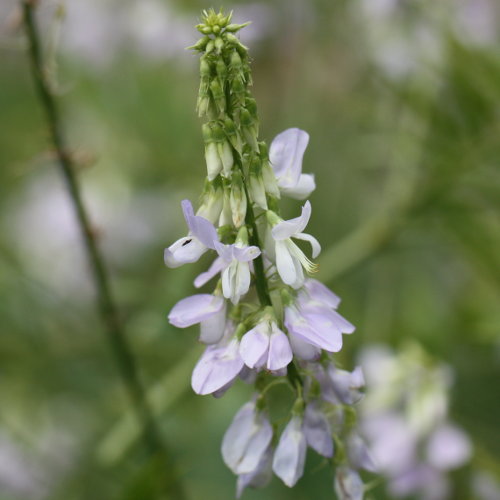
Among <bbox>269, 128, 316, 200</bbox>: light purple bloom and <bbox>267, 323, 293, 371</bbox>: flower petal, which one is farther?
<bbox>269, 128, 316, 200</bbox>: light purple bloom

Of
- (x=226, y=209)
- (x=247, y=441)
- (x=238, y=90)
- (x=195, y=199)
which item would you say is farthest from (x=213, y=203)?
(x=195, y=199)

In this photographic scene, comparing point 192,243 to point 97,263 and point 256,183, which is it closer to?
point 256,183

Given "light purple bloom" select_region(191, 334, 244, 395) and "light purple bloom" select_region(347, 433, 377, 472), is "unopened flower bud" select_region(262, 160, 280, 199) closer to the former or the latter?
"light purple bloom" select_region(191, 334, 244, 395)

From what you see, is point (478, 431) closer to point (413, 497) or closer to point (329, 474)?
point (413, 497)

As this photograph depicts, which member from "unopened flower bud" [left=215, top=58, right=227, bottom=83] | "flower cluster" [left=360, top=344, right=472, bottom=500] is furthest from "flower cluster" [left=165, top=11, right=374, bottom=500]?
"flower cluster" [left=360, top=344, right=472, bottom=500]

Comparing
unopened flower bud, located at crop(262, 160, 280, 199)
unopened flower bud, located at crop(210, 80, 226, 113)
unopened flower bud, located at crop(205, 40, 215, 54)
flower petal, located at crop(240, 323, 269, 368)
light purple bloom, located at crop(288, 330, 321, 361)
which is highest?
unopened flower bud, located at crop(205, 40, 215, 54)

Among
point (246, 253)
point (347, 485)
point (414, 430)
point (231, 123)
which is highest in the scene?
point (231, 123)

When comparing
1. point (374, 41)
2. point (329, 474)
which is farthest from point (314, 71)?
point (329, 474)
